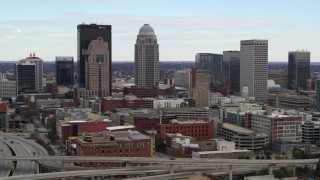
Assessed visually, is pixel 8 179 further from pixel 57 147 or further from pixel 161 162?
pixel 57 147

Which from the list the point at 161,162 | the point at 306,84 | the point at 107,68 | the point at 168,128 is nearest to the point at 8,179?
the point at 161,162

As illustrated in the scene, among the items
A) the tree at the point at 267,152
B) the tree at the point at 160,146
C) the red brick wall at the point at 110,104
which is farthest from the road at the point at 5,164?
the red brick wall at the point at 110,104

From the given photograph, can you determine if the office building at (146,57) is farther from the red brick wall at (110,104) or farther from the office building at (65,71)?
the red brick wall at (110,104)

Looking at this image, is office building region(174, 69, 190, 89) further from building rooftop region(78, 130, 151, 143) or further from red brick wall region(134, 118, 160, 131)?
building rooftop region(78, 130, 151, 143)

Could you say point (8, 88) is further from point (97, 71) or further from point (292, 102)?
point (292, 102)

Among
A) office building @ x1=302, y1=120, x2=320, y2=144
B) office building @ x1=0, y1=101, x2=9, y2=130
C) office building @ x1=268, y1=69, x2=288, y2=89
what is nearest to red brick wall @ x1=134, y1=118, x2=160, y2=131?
office building @ x1=302, y1=120, x2=320, y2=144
